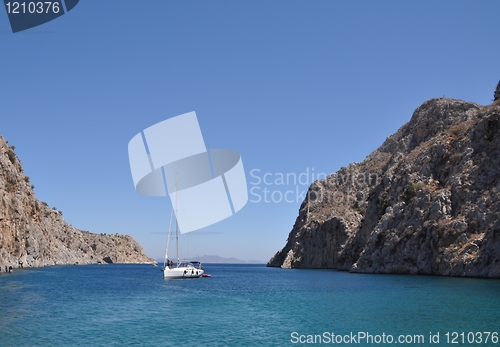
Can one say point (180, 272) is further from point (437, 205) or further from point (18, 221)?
point (437, 205)

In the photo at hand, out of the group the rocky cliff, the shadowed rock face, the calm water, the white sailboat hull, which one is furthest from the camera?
the rocky cliff

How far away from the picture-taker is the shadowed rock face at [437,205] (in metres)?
63.3

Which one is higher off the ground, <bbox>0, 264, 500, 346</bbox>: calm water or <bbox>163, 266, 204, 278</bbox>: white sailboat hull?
<bbox>0, 264, 500, 346</bbox>: calm water

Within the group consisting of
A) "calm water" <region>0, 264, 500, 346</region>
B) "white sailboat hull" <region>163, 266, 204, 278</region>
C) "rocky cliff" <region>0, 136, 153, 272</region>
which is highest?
"rocky cliff" <region>0, 136, 153, 272</region>

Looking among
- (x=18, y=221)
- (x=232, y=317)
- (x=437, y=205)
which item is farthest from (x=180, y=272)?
(x=437, y=205)

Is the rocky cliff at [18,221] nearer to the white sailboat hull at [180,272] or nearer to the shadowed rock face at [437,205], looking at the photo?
the white sailboat hull at [180,272]

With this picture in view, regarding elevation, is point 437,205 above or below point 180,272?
above

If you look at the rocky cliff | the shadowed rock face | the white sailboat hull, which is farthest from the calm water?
the rocky cliff

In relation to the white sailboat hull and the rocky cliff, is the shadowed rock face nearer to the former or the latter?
the white sailboat hull

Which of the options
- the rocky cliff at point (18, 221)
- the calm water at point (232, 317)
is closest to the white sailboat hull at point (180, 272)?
the calm water at point (232, 317)

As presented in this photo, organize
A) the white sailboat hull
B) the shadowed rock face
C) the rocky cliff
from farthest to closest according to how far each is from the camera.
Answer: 1. the rocky cliff
2. the white sailboat hull
3. the shadowed rock face

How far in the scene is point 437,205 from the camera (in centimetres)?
7044

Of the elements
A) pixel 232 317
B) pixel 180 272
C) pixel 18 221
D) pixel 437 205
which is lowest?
pixel 180 272

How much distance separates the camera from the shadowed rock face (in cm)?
6331
